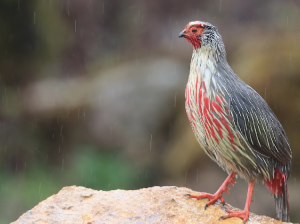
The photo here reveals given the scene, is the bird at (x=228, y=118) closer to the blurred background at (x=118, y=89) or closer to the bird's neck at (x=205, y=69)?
the bird's neck at (x=205, y=69)

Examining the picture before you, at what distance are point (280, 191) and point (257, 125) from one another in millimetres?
871

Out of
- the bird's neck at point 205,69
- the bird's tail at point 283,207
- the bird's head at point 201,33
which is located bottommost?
the bird's tail at point 283,207

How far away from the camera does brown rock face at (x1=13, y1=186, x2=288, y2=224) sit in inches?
118

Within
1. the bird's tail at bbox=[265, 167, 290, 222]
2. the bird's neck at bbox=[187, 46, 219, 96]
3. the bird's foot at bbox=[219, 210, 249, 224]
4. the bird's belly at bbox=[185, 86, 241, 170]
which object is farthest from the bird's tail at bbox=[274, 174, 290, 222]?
the bird's neck at bbox=[187, 46, 219, 96]

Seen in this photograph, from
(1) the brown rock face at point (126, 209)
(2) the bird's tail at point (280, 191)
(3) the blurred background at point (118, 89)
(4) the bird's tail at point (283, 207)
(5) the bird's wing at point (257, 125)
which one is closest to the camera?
(1) the brown rock face at point (126, 209)

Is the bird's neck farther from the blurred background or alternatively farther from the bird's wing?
the blurred background

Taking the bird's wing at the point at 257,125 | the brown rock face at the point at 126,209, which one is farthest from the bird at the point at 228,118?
the brown rock face at the point at 126,209

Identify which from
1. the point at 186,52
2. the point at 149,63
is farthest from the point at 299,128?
the point at 149,63

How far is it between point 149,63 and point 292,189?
3.81 meters

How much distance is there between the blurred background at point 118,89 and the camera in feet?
20.6

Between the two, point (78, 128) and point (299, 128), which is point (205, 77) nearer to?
point (299, 128)

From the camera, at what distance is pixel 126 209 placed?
10.3 ft

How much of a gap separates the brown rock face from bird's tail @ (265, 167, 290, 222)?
13.2 inches

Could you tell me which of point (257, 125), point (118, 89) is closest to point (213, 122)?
point (257, 125)
